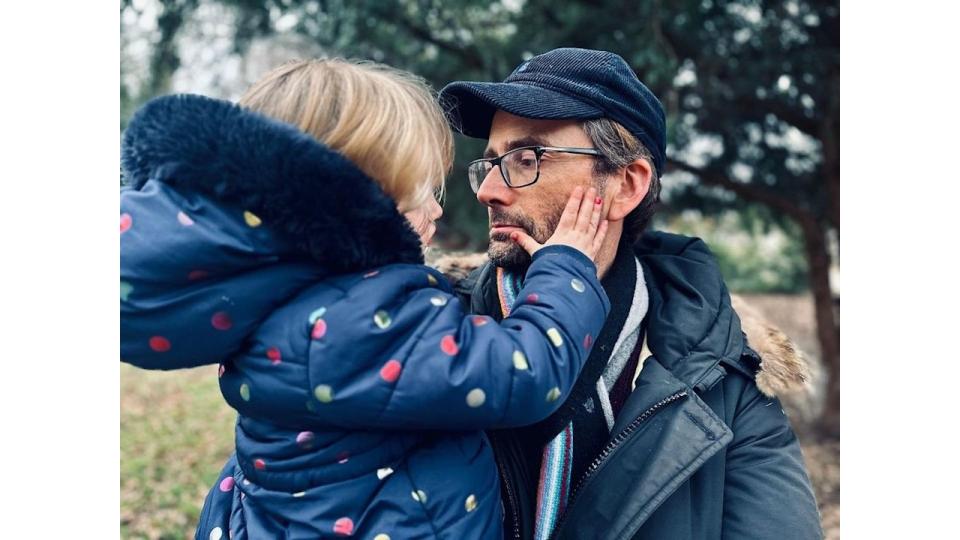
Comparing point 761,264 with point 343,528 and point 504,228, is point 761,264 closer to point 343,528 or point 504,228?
point 504,228

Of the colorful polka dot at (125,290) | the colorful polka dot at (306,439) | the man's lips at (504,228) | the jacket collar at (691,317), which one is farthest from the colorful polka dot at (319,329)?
the jacket collar at (691,317)

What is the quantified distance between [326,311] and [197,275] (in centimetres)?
24

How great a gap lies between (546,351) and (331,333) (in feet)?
1.36

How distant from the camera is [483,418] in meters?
1.43

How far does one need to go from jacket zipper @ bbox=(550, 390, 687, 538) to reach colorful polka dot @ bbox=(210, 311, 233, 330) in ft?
3.06

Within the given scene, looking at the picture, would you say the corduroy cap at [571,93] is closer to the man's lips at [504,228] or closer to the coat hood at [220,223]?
the man's lips at [504,228]

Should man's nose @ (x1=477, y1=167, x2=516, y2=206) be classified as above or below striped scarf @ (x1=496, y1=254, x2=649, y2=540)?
above

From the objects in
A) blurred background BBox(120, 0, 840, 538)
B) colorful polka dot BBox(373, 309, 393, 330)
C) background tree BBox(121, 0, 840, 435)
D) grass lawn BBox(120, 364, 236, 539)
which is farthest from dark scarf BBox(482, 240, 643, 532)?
grass lawn BBox(120, 364, 236, 539)

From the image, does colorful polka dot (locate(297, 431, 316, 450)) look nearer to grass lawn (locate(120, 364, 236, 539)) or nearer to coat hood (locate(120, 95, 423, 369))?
coat hood (locate(120, 95, 423, 369))

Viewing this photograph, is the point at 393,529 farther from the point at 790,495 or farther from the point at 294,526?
the point at 790,495

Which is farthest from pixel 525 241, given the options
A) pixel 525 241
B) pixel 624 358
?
pixel 624 358

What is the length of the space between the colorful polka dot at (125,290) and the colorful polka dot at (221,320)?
0.15 m

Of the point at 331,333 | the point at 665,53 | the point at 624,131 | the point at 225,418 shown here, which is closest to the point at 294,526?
the point at 331,333

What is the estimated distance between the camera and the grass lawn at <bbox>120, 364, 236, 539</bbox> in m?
5.80
